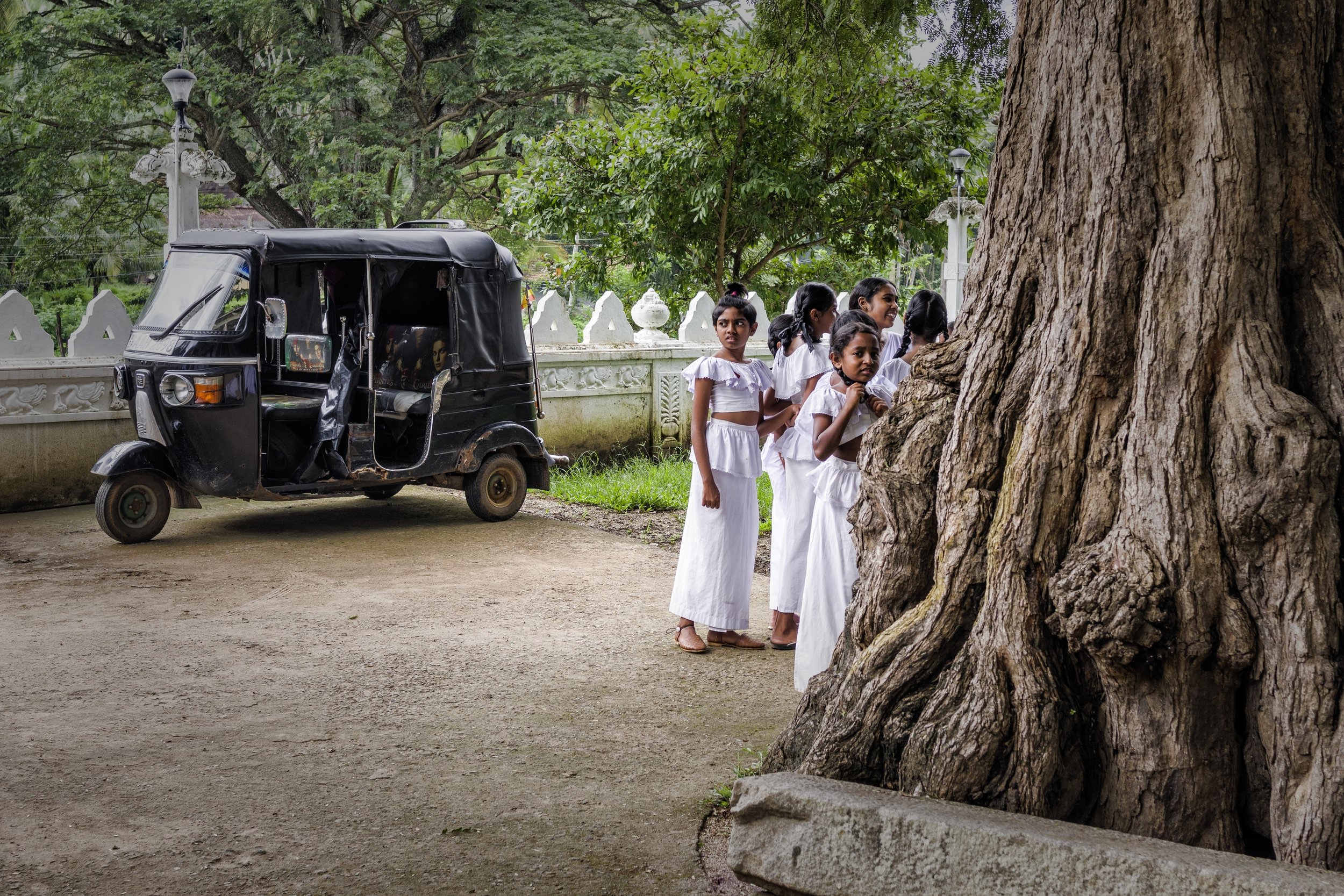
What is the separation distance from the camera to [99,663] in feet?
18.2

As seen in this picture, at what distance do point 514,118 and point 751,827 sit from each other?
15790 millimetres

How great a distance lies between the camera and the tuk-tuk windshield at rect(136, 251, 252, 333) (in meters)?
8.02

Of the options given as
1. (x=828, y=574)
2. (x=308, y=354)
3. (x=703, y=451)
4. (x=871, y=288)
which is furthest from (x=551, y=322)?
(x=828, y=574)

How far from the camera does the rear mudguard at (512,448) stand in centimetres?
877

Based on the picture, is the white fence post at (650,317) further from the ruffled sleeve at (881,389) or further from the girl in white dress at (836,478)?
the girl in white dress at (836,478)

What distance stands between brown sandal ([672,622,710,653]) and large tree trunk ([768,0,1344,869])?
2.14 metres

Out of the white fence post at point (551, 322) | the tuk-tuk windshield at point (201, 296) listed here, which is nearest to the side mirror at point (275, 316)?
the tuk-tuk windshield at point (201, 296)

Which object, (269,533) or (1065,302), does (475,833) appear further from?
(269,533)

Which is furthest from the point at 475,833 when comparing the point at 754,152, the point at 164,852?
the point at 754,152

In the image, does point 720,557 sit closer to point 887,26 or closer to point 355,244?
point 887,26

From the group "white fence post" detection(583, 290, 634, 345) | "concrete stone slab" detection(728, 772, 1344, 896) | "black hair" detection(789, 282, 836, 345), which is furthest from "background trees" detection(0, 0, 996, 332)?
"concrete stone slab" detection(728, 772, 1344, 896)

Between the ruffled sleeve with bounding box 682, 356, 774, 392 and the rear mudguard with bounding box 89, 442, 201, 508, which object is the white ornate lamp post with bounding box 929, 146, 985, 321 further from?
the rear mudguard with bounding box 89, 442, 201, 508

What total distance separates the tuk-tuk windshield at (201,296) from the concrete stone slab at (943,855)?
5.76 m

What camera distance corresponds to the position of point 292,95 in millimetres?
16953
